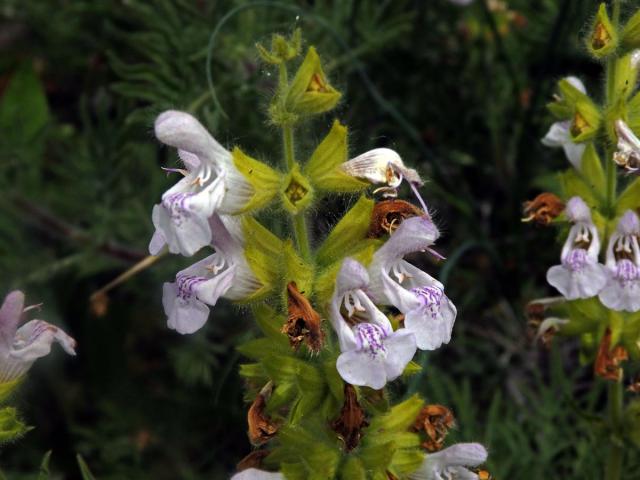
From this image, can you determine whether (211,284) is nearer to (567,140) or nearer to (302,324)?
(302,324)

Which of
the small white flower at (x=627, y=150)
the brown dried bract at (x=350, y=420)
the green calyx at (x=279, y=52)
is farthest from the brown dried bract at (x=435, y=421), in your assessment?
the green calyx at (x=279, y=52)

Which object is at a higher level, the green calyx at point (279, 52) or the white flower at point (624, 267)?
the green calyx at point (279, 52)

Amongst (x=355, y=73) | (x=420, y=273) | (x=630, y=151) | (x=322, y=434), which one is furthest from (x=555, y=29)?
(x=322, y=434)

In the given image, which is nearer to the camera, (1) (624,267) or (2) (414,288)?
(2) (414,288)

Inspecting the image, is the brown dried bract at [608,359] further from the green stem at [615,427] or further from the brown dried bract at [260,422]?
the brown dried bract at [260,422]

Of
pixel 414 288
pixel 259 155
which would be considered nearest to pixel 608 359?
pixel 414 288

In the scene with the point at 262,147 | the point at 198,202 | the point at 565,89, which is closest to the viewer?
the point at 198,202

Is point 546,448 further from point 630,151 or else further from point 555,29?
point 555,29
